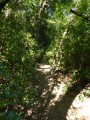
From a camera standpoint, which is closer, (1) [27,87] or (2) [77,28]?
(1) [27,87]

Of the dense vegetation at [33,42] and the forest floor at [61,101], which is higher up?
the dense vegetation at [33,42]

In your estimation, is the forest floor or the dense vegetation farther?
the forest floor

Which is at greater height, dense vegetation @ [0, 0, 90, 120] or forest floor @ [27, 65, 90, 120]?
dense vegetation @ [0, 0, 90, 120]

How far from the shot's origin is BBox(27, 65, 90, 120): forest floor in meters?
12.3

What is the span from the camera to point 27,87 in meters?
11.8

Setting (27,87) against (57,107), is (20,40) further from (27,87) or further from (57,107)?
(57,107)

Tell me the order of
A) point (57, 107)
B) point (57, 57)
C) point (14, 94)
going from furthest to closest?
point (57, 57), point (57, 107), point (14, 94)

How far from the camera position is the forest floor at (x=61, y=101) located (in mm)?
12328

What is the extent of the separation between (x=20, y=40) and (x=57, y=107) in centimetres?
411

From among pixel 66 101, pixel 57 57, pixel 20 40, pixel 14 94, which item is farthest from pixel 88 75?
pixel 14 94

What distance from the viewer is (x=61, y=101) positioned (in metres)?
13.7

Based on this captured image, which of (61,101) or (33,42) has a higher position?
(33,42)

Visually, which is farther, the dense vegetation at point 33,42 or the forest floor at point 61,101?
the forest floor at point 61,101

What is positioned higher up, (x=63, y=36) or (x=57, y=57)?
(x=63, y=36)
